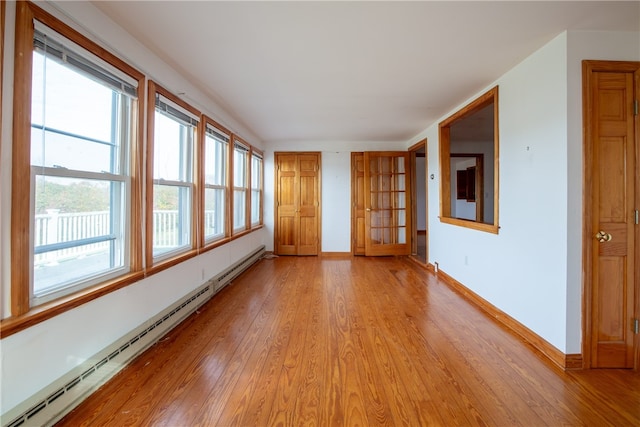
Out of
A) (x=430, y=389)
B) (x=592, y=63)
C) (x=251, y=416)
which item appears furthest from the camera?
(x=592, y=63)

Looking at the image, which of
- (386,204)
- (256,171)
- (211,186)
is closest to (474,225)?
(386,204)

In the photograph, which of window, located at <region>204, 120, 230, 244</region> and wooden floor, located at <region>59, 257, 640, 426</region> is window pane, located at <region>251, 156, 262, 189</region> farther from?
wooden floor, located at <region>59, 257, 640, 426</region>

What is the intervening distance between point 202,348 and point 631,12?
375cm

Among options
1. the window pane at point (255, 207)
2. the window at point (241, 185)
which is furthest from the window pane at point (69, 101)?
the window pane at point (255, 207)

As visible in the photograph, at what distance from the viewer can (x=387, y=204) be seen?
5.79m

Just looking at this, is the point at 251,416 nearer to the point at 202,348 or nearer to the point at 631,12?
the point at 202,348

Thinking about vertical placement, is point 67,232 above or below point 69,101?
below

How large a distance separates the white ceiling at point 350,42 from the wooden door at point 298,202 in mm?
A: 2454

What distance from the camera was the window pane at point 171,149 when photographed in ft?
8.02

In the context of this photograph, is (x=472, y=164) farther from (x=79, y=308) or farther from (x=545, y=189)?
(x=79, y=308)

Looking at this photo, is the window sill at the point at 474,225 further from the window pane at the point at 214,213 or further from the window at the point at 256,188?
the window at the point at 256,188

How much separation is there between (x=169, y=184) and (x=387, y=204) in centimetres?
423

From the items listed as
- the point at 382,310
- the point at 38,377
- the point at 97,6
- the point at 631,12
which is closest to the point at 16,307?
the point at 38,377

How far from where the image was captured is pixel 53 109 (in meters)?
1.54
